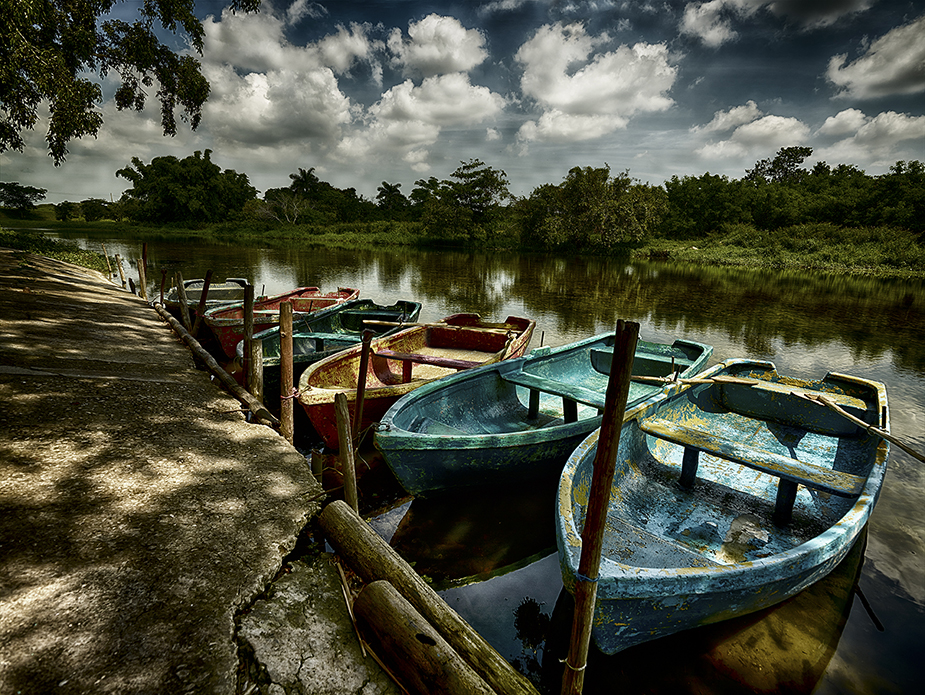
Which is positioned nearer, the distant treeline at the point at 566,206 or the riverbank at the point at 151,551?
the riverbank at the point at 151,551

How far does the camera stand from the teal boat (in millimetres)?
6886

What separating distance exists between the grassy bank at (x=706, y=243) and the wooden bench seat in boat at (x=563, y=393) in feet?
91.7

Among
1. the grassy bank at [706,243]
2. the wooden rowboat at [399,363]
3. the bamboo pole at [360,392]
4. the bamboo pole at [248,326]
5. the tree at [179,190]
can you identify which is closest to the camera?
the bamboo pole at [360,392]

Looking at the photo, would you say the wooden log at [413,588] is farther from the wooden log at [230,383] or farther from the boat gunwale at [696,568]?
→ the wooden log at [230,383]

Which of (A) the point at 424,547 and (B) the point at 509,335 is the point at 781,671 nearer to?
(A) the point at 424,547

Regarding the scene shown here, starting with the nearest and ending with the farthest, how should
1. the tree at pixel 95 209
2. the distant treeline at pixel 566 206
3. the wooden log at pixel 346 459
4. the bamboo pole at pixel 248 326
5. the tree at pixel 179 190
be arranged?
the wooden log at pixel 346 459 → the bamboo pole at pixel 248 326 → the distant treeline at pixel 566 206 → the tree at pixel 179 190 → the tree at pixel 95 209

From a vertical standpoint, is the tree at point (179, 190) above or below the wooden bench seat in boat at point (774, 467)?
above

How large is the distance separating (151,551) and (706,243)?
52516 mm

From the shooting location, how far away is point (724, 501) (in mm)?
4195

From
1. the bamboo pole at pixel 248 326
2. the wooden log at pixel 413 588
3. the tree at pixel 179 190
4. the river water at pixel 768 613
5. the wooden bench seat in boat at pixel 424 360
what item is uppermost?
the tree at pixel 179 190

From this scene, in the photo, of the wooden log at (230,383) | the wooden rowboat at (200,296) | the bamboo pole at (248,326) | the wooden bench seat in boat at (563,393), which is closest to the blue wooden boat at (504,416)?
the wooden bench seat in boat at (563,393)

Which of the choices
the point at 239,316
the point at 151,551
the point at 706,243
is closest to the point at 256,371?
the point at 151,551

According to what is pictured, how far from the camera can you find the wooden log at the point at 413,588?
2250 mm

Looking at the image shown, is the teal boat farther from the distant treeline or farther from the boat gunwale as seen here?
the distant treeline
